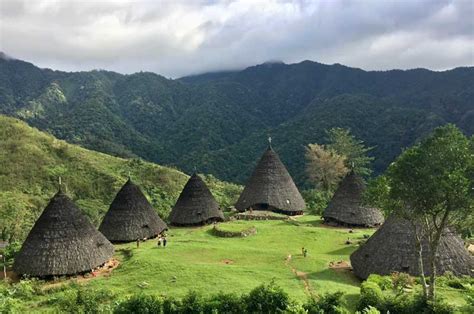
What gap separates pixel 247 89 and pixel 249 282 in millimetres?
125712

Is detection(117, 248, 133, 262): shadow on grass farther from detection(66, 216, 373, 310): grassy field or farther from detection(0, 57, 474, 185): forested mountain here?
detection(0, 57, 474, 185): forested mountain

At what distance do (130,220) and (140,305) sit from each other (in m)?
14.7

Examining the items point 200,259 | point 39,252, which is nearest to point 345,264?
point 200,259

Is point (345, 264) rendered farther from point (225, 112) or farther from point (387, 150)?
point (225, 112)

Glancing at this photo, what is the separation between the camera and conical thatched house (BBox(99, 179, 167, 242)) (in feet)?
98.9

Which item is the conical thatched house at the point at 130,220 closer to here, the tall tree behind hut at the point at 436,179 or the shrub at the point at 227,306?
the shrub at the point at 227,306

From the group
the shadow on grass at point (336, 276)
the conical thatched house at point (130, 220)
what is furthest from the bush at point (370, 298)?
the conical thatched house at point (130, 220)

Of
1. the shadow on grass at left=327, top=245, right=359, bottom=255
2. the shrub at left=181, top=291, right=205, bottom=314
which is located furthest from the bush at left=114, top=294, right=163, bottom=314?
the shadow on grass at left=327, top=245, right=359, bottom=255

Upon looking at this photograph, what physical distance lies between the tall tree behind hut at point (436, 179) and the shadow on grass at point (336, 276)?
5.50 metres

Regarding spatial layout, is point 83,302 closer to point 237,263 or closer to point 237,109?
point 237,263

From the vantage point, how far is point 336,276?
22109 mm

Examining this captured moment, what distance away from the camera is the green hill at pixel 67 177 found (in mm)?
46656

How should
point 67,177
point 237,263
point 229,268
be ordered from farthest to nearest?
point 67,177
point 237,263
point 229,268

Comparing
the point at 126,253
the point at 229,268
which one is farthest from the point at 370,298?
the point at 126,253
